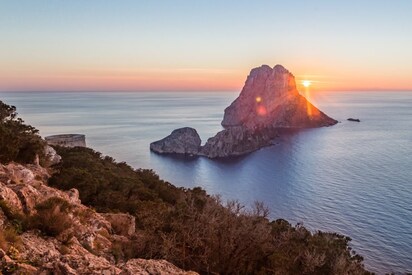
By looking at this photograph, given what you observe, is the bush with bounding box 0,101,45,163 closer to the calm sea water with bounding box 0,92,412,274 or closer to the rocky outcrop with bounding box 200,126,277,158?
the calm sea water with bounding box 0,92,412,274

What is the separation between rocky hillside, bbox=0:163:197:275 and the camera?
773cm

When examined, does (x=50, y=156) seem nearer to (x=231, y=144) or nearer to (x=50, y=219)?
(x=50, y=219)

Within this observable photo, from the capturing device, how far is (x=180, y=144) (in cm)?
13912

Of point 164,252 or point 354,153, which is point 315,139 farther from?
point 164,252

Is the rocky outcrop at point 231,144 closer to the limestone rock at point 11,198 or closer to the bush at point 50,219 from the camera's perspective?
the bush at point 50,219

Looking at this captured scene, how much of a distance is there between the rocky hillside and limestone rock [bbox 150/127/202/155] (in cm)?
11837

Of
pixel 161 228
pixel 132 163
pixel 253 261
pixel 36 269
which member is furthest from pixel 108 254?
pixel 132 163

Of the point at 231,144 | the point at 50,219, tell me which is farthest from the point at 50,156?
the point at 231,144

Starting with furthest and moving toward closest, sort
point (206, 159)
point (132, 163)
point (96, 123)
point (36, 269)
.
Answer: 1. point (96, 123)
2. point (206, 159)
3. point (132, 163)
4. point (36, 269)

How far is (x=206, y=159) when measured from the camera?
5167 inches

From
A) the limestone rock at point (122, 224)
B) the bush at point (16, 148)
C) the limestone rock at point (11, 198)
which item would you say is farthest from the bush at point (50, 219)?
the bush at point (16, 148)

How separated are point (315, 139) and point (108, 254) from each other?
156m

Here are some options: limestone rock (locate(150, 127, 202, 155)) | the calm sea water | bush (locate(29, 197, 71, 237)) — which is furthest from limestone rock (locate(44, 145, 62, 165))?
limestone rock (locate(150, 127, 202, 155))

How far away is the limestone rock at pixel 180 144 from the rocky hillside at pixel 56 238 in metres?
118
